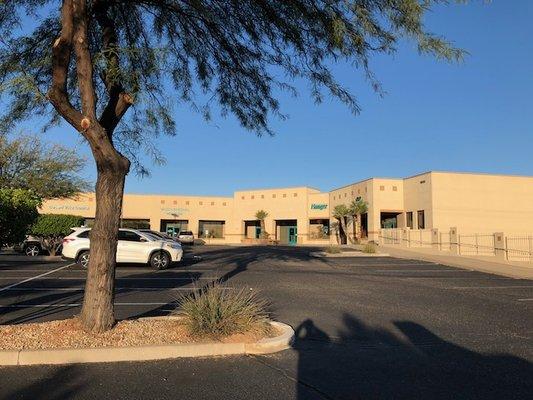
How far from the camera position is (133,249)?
869 inches

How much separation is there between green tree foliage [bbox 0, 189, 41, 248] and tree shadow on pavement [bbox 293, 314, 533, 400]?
201 inches

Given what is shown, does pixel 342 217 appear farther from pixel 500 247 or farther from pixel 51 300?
pixel 51 300

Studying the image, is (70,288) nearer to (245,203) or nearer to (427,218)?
(427,218)

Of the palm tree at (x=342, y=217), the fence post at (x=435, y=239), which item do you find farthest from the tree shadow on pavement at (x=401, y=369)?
the palm tree at (x=342, y=217)

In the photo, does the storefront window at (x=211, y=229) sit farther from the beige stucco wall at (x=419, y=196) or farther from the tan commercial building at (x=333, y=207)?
the beige stucco wall at (x=419, y=196)

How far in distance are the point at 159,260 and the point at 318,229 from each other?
47109 mm

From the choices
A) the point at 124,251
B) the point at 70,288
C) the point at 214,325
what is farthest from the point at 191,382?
the point at 124,251

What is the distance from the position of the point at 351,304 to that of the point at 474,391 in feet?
21.1

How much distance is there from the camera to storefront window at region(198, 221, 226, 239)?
73875 millimetres

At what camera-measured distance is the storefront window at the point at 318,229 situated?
66.0 meters

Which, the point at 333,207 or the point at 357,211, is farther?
the point at 333,207

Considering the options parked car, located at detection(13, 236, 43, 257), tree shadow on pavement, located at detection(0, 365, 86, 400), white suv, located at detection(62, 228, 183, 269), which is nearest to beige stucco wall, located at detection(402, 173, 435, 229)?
white suv, located at detection(62, 228, 183, 269)

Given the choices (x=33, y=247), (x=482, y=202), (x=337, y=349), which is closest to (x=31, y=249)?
(x=33, y=247)

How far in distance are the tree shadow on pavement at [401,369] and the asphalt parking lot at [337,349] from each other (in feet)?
0.05
